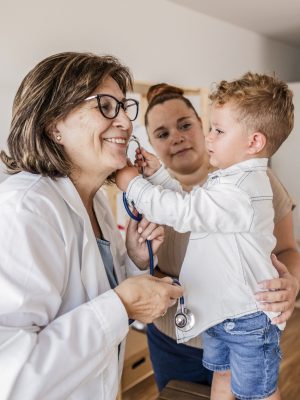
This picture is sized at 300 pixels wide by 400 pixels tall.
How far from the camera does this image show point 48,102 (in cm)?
109

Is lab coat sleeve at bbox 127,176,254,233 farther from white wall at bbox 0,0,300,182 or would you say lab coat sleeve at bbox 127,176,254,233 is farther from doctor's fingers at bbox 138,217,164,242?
white wall at bbox 0,0,300,182

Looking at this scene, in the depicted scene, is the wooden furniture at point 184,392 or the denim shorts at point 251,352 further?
the wooden furniture at point 184,392

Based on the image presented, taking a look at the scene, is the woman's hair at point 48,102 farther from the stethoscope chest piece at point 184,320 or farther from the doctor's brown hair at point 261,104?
the stethoscope chest piece at point 184,320

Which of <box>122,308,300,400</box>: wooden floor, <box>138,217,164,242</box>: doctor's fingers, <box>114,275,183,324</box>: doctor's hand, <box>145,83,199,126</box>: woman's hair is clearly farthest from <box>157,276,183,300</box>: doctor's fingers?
<box>122,308,300,400</box>: wooden floor

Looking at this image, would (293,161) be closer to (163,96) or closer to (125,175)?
(163,96)

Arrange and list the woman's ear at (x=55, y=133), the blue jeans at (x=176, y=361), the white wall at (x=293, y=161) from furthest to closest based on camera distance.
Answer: the white wall at (x=293, y=161), the blue jeans at (x=176, y=361), the woman's ear at (x=55, y=133)

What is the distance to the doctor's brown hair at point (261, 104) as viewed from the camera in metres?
1.27

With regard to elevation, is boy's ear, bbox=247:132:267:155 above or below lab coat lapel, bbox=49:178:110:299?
above

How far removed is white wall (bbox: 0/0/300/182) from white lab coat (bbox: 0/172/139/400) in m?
1.56

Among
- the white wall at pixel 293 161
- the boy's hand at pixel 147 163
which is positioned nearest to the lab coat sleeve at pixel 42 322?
the boy's hand at pixel 147 163

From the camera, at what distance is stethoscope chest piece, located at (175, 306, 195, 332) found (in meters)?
1.23

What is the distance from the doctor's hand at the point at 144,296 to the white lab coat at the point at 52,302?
0.12ft

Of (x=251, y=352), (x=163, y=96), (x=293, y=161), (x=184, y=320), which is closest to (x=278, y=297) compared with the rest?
(x=251, y=352)

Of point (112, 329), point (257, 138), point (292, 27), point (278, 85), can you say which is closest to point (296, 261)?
point (257, 138)
